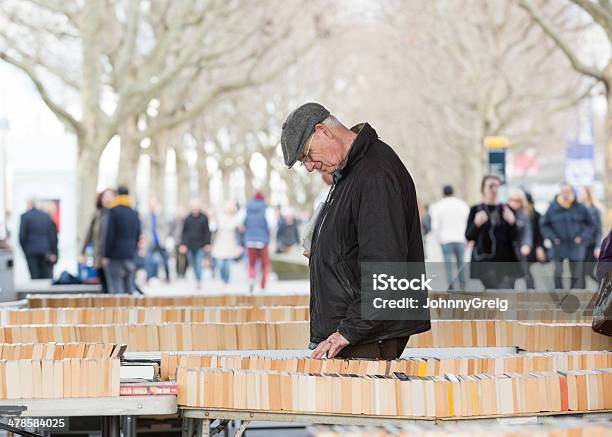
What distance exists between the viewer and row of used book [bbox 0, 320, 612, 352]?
623cm

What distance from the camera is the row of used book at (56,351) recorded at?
5230 mm

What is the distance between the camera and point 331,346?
5.02 meters

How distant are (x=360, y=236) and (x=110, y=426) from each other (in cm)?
121

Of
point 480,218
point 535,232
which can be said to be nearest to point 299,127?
point 480,218

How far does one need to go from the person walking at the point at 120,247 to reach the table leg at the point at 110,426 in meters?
9.69

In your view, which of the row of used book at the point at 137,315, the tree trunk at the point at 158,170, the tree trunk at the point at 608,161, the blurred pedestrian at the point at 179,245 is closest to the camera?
the row of used book at the point at 137,315

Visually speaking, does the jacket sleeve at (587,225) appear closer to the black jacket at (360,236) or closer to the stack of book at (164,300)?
the stack of book at (164,300)

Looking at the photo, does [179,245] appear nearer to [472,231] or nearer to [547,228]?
[547,228]

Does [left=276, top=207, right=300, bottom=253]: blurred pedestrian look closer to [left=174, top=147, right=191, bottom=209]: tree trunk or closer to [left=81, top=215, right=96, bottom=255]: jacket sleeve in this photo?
[left=174, top=147, right=191, bottom=209]: tree trunk

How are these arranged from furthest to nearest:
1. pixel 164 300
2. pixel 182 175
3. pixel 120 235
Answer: pixel 182 175, pixel 120 235, pixel 164 300

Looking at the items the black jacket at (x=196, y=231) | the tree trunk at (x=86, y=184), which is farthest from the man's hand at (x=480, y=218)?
the black jacket at (x=196, y=231)

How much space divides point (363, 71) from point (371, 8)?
58.8 ft

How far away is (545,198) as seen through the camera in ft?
225

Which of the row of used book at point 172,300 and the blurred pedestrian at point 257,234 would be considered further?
the blurred pedestrian at point 257,234
